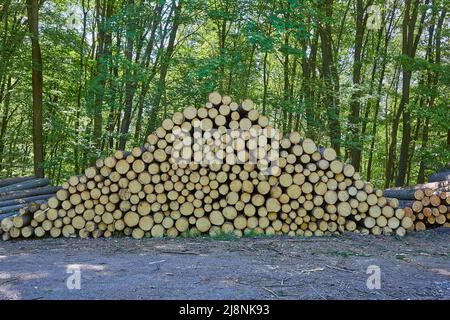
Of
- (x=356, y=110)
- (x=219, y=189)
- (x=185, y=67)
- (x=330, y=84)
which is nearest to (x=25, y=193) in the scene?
(x=219, y=189)

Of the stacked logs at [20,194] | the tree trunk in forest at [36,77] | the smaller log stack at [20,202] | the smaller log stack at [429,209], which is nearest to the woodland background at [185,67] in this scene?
the tree trunk in forest at [36,77]

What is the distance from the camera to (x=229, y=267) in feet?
18.0

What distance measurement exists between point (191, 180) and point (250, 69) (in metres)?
8.20

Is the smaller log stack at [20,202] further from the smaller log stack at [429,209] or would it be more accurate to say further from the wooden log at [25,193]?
the smaller log stack at [429,209]

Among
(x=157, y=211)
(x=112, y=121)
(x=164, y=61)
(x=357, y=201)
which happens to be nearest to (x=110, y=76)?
(x=164, y=61)

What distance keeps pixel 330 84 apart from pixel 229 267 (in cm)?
1046

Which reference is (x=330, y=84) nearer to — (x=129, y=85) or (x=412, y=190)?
(x=412, y=190)

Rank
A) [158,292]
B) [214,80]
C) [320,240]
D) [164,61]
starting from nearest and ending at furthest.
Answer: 1. [158,292]
2. [320,240]
3. [214,80]
4. [164,61]

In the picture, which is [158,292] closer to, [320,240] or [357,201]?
[320,240]

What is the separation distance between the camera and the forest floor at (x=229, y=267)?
4.49 meters

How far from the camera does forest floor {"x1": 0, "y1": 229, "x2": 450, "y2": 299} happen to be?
4488mm

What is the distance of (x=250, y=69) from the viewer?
1503 centimetres

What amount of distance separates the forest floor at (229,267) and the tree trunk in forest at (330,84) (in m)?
6.20

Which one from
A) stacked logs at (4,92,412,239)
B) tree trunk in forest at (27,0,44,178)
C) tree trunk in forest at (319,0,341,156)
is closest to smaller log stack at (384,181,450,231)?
stacked logs at (4,92,412,239)
